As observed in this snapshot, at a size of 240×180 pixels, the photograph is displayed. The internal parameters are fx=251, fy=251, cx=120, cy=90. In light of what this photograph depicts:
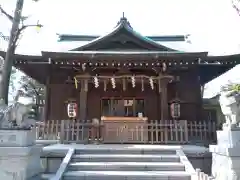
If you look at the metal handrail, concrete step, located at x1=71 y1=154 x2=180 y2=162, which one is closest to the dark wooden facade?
the metal handrail

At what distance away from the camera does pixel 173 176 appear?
624 centimetres

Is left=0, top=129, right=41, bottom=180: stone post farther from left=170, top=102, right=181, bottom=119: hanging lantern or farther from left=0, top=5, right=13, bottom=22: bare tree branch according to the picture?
left=170, top=102, right=181, bottom=119: hanging lantern

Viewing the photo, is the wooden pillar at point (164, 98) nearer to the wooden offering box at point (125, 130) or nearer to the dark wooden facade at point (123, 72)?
the dark wooden facade at point (123, 72)

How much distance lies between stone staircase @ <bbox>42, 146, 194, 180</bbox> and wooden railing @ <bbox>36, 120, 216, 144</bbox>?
2245mm

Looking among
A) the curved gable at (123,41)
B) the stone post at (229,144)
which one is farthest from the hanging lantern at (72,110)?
the stone post at (229,144)

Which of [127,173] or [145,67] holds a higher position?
[145,67]

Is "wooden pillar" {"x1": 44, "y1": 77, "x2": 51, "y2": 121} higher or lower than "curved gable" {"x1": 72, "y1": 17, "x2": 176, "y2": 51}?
lower

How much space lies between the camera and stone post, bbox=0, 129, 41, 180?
5.57m

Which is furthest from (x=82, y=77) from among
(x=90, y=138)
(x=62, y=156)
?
(x=62, y=156)

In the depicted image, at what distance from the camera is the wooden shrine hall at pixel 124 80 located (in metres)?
11.4

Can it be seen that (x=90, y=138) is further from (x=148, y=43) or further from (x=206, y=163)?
(x=148, y=43)

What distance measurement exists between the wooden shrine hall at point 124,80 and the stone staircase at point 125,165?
3.43 meters

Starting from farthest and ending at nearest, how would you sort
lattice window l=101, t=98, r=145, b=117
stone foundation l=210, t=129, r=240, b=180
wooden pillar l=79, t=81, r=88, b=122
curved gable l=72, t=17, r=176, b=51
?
curved gable l=72, t=17, r=176, b=51, lattice window l=101, t=98, r=145, b=117, wooden pillar l=79, t=81, r=88, b=122, stone foundation l=210, t=129, r=240, b=180

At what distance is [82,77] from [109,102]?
7.02ft
